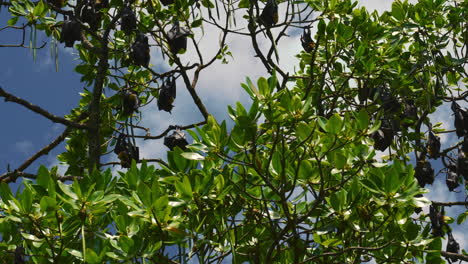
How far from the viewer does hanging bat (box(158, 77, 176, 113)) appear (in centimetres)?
383

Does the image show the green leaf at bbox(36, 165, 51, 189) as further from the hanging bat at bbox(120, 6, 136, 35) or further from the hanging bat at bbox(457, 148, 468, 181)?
the hanging bat at bbox(457, 148, 468, 181)

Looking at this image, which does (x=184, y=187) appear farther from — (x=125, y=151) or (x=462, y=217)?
(x=462, y=217)

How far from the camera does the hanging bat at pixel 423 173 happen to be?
151 inches

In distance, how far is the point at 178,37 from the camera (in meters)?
3.83

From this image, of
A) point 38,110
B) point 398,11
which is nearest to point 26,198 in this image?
point 38,110

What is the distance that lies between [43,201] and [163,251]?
47cm

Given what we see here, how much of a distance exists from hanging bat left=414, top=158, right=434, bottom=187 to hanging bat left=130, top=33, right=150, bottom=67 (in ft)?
5.55

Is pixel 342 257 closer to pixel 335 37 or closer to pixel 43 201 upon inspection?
pixel 43 201

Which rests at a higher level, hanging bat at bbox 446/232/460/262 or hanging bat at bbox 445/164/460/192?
hanging bat at bbox 445/164/460/192

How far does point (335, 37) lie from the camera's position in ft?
12.3

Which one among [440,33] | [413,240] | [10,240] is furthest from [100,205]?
[440,33]

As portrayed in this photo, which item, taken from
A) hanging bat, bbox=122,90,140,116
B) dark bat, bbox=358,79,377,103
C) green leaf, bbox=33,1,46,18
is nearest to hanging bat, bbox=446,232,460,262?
dark bat, bbox=358,79,377,103

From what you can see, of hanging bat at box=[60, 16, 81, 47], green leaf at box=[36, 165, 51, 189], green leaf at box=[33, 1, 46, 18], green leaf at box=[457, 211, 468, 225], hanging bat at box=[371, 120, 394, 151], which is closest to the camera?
green leaf at box=[36, 165, 51, 189]

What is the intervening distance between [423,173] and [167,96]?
1.55 m
